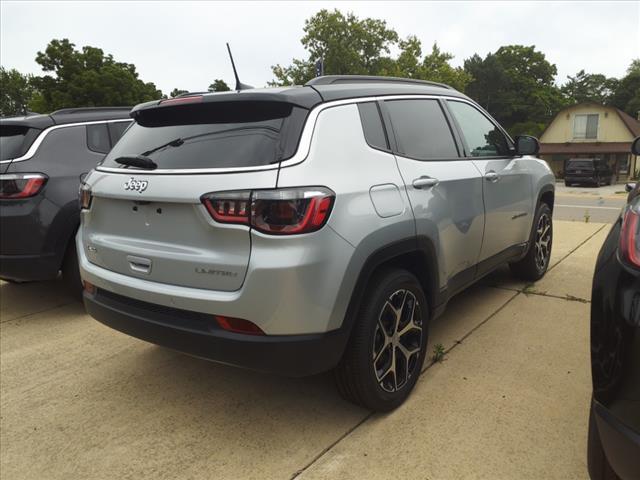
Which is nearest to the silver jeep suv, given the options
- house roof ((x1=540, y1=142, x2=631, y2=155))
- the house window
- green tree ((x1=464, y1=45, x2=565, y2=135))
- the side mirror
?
the side mirror

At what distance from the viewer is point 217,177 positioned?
2176 mm

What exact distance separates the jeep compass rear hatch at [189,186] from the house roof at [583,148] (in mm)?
40785

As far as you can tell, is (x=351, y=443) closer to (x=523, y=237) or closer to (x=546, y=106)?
(x=523, y=237)

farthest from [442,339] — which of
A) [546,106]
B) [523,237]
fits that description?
[546,106]

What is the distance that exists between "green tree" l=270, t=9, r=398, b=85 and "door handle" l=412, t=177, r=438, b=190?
48.0 m

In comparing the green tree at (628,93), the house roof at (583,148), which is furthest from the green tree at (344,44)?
the green tree at (628,93)

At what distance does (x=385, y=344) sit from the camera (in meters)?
2.60

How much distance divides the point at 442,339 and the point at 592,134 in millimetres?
42078

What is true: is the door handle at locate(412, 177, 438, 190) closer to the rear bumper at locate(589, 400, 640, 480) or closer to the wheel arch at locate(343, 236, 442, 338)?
the wheel arch at locate(343, 236, 442, 338)

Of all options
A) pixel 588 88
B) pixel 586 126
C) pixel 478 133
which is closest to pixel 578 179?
pixel 586 126

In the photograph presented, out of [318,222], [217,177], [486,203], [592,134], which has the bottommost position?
[592,134]

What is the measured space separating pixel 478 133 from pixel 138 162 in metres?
2.51

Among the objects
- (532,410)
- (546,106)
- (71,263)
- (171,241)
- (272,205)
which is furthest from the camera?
(546,106)

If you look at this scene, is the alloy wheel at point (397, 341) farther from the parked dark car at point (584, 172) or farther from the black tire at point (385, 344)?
the parked dark car at point (584, 172)
